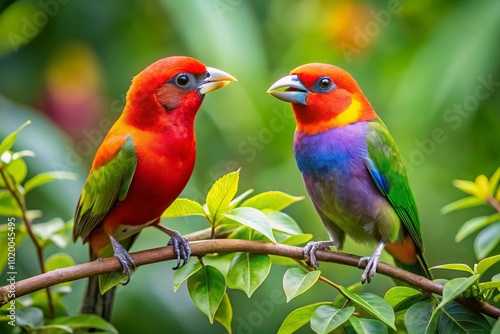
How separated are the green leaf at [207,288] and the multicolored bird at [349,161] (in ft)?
2.59

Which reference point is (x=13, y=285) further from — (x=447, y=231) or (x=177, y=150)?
(x=447, y=231)

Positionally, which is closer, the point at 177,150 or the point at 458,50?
the point at 177,150

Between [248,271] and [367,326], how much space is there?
0.37 meters

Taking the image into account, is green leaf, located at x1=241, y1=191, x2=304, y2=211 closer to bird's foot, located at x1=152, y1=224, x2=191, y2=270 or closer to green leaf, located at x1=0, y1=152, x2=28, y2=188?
bird's foot, located at x1=152, y1=224, x2=191, y2=270

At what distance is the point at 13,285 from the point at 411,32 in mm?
3345

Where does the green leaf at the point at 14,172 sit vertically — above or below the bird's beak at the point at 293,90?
below

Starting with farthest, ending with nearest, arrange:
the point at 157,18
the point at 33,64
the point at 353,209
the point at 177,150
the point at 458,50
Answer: the point at 157,18 → the point at 33,64 → the point at 458,50 → the point at 353,209 → the point at 177,150

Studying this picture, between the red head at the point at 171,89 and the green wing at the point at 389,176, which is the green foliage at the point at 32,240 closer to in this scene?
the red head at the point at 171,89

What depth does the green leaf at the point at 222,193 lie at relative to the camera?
2107 millimetres

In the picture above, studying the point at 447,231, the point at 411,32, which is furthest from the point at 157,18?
the point at 447,231

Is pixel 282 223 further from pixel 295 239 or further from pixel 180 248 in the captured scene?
pixel 180 248

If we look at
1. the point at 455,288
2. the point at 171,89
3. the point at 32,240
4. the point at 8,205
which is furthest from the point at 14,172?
the point at 455,288

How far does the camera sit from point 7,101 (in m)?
4.24

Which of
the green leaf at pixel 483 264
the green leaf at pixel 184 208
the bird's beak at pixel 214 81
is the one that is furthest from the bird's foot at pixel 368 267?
the bird's beak at pixel 214 81
